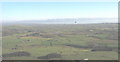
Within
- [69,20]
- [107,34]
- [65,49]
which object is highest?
[69,20]

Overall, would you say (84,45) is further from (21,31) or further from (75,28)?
(21,31)

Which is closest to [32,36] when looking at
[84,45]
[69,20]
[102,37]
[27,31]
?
[27,31]

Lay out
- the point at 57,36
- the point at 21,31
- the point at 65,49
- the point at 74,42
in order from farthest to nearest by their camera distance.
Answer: the point at 21,31 < the point at 57,36 < the point at 74,42 < the point at 65,49

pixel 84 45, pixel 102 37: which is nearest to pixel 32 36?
pixel 84 45

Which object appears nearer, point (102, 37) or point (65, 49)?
point (65, 49)

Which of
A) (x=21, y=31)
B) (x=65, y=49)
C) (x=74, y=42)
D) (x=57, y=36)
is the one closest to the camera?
(x=65, y=49)

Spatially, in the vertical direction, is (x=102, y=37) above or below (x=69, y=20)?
below

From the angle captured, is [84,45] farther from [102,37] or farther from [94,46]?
[102,37]
